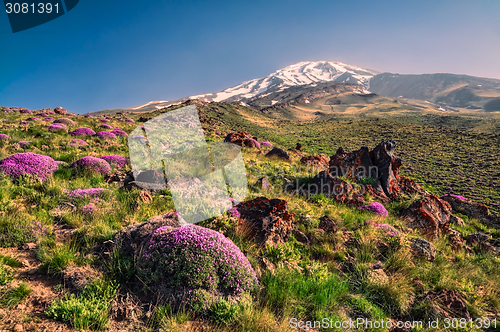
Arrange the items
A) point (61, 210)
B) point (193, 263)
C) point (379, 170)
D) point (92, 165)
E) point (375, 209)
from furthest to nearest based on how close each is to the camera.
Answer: point (379, 170), point (375, 209), point (92, 165), point (61, 210), point (193, 263)

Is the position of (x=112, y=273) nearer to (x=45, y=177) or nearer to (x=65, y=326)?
(x=65, y=326)

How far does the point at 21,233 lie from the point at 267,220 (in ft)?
16.6

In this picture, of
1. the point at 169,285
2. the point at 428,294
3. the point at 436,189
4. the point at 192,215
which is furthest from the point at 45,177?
the point at 436,189

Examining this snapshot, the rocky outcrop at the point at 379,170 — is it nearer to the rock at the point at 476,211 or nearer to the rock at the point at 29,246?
the rock at the point at 476,211

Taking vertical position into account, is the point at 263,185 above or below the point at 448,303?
above

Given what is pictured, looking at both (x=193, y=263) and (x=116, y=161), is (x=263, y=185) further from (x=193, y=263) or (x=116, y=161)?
(x=116, y=161)

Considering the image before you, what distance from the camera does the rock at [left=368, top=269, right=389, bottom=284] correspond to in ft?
14.8

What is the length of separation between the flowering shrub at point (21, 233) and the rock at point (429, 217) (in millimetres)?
11101

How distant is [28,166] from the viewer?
21.6 ft

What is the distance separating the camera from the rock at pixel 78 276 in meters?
3.28

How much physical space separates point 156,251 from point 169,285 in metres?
0.61

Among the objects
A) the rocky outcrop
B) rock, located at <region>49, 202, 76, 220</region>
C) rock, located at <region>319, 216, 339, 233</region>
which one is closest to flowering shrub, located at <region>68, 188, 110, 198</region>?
rock, located at <region>49, 202, 76, 220</region>

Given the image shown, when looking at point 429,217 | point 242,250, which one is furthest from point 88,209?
point 429,217

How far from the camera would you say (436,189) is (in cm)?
2316
